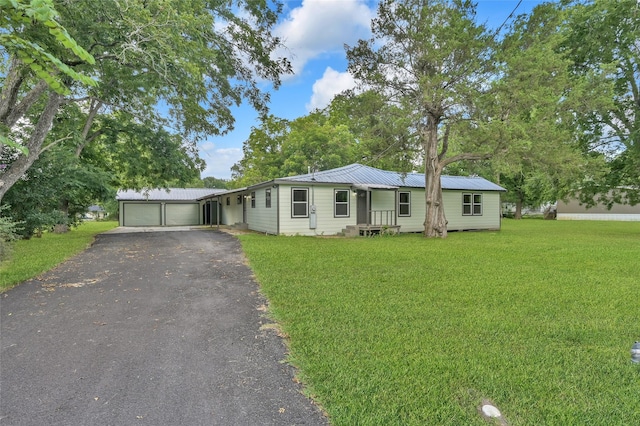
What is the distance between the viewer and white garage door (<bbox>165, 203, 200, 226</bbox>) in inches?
975

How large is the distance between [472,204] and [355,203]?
7559 millimetres

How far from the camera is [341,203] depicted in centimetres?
1490

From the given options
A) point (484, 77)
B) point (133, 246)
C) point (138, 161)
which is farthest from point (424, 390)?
point (138, 161)

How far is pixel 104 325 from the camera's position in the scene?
151 inches

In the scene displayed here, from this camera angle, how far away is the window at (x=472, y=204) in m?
18.2

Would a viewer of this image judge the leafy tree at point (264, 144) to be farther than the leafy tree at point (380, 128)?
Yes

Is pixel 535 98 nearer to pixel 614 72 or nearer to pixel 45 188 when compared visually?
pixel 614 72

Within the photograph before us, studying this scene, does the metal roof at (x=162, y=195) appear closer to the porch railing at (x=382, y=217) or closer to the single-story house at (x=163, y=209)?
the single-story house at (x=163, y=209)

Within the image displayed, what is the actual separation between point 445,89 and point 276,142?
945 inches

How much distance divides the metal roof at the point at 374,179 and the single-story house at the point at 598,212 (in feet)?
64.8

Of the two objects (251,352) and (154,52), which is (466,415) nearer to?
(251,352)

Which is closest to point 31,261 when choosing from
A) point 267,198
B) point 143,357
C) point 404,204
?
point 143,357

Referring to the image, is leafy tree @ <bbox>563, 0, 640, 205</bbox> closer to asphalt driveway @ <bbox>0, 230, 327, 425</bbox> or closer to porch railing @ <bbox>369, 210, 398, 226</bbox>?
porch railing @ <bbox>369, 210, 398, 226</bbox>

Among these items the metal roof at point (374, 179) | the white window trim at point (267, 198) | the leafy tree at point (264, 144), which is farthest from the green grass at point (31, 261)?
the leafy tree at point (264, 144)
